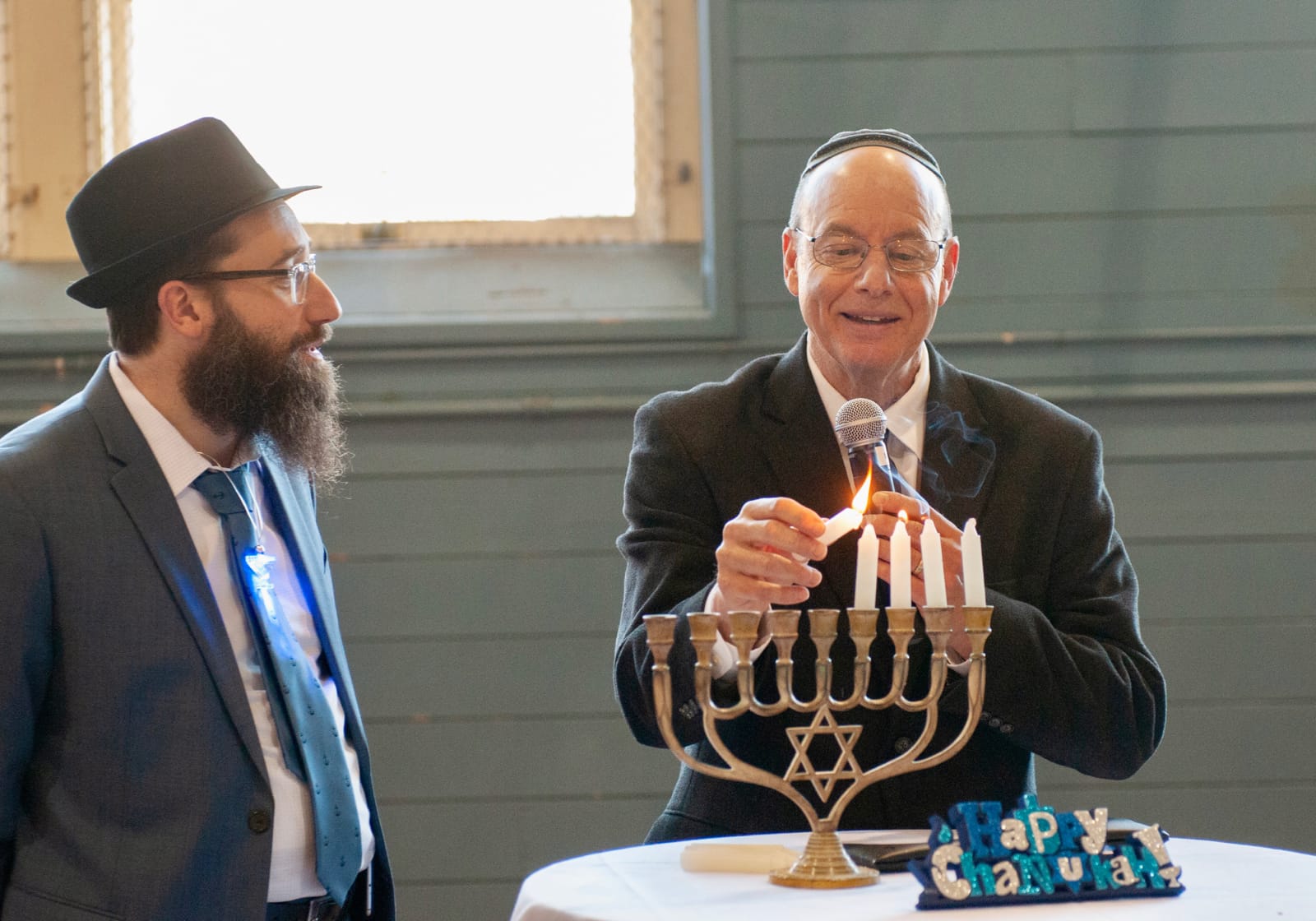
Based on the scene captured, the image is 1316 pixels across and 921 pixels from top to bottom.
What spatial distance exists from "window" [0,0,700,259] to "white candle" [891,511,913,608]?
2270 millimetres

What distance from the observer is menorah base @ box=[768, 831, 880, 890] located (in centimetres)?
147

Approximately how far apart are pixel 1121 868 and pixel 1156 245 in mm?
2338

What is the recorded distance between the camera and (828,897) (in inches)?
56.1

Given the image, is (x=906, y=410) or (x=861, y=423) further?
(x=906, y=410)

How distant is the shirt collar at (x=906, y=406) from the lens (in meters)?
2.09

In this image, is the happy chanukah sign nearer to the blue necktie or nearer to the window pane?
the blue necktie

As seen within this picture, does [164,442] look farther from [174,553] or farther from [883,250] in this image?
[883,250]

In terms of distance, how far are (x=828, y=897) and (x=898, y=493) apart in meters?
0.58

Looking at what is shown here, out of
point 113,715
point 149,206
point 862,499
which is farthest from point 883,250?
point 113,715

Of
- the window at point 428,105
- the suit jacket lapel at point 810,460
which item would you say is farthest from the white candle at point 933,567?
the window at point 428,105

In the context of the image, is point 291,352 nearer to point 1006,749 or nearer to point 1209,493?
point 1006,749

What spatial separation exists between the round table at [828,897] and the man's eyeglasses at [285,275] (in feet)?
3.64

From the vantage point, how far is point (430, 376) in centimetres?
348

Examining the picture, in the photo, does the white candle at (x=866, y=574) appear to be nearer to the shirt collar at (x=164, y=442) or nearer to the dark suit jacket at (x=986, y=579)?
the dark suit jacket at (x=986, y=579)
